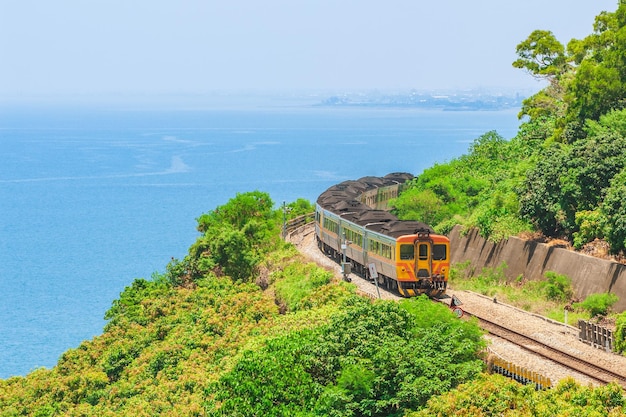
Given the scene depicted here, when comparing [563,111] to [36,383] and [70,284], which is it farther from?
[70,284]

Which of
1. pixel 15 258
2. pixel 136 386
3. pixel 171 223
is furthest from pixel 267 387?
pixel 171 223

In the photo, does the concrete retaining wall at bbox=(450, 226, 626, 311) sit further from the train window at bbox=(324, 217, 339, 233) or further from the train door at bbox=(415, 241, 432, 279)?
the train window at bbox=(324, 217, 339, 233)

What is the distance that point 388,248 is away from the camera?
1199 inches

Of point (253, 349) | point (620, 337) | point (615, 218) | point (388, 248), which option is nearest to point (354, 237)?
point (388, 248)

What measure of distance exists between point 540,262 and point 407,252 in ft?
19.1

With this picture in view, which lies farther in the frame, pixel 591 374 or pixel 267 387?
pixel 591 374

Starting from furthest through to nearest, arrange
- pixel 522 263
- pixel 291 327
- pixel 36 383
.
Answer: pixel 522 263
pixel 36 383
pixel 291 327

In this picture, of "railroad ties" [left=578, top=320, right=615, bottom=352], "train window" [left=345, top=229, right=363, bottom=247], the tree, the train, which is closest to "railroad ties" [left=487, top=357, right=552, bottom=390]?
"railroad ties" [left=578, top=320, right=615, bottom=352]

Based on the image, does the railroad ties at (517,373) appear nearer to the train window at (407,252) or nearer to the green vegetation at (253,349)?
the green vegetation at (253,349)

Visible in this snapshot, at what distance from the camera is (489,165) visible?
4966 cm

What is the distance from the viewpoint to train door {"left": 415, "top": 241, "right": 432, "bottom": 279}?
1163 inches

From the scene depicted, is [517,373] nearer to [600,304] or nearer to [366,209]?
[600,304]

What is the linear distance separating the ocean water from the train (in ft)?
46.7

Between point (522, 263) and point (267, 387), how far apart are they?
58.1ft
